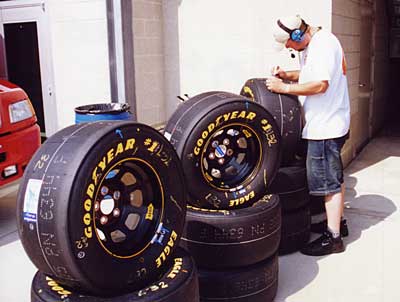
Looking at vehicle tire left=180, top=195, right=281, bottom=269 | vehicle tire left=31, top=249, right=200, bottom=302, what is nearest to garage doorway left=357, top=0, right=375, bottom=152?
vehicle tire left=180, top=195, right=281, bottom=269

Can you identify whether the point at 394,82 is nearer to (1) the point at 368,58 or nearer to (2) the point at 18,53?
(1) the point at 368,58

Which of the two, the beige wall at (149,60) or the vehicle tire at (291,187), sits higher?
the beige wall at (149,60)

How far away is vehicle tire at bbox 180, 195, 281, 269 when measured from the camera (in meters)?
3.29

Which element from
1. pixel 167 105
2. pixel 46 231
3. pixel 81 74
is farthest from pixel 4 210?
pixel 46 231

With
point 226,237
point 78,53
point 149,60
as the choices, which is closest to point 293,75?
point 226,237

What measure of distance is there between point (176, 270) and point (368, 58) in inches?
258

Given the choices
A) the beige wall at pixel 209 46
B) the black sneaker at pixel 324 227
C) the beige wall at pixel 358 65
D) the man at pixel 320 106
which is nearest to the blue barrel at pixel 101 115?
the man at pixel 320 106

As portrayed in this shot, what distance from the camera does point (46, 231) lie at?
7.48ft

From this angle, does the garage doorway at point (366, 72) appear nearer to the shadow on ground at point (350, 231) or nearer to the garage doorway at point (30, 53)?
the shadow on ground at point (350, 231)

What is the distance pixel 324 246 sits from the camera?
433cm

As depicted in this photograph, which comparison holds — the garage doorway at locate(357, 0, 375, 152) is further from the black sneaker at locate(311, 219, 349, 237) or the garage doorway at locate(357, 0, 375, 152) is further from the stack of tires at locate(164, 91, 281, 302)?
the stack of tires at locate(164, 91, 281, 302)

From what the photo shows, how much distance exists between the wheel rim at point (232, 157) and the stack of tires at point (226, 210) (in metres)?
0.01

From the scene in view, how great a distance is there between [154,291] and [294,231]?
2082mm

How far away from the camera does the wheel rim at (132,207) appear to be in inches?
106
